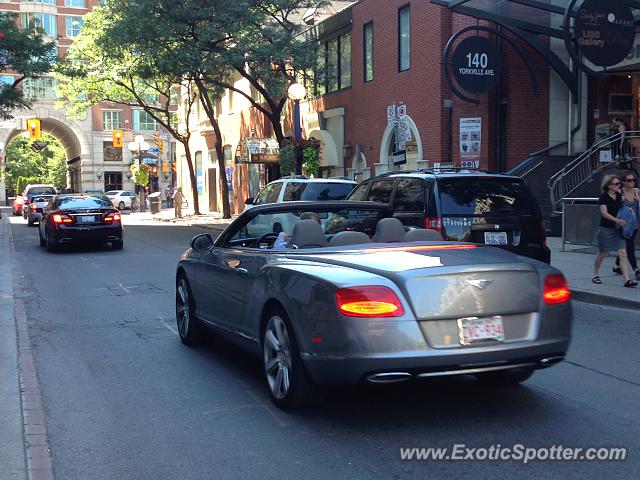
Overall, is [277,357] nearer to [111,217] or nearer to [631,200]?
[631,200]

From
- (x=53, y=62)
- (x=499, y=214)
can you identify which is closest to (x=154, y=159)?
(x=53, y=62)

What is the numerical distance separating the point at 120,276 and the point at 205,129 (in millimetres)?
33614

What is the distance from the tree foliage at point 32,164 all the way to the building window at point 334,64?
64.4 meters

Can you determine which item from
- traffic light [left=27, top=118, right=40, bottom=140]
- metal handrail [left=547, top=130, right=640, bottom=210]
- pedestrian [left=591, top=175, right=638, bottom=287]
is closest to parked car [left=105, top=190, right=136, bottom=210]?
traffic light [left=27, top=118, right=40, bottom=140]

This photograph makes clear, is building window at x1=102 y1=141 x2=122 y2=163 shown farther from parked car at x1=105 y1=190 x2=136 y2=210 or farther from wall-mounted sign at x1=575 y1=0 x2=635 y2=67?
wall-mounted sign at x1=575 y1=0 x2=635 y2=67

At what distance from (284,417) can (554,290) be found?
2094mm

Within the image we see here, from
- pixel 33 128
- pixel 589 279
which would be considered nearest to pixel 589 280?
pixel 589 279

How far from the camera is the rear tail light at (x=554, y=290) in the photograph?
530 centimetres

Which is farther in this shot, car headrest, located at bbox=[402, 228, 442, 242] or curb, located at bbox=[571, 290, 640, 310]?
curb, located at bbox=[571, 290, 640, 310]

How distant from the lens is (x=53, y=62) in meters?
33.1

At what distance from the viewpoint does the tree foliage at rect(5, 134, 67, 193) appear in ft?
301

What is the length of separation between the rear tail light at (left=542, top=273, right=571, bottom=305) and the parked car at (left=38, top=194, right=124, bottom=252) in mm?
16005

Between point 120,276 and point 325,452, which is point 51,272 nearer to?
point 120,276

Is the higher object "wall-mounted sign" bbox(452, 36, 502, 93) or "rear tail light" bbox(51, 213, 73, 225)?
"wall-mounted sign" bbox(452, 36, 502, 93)
